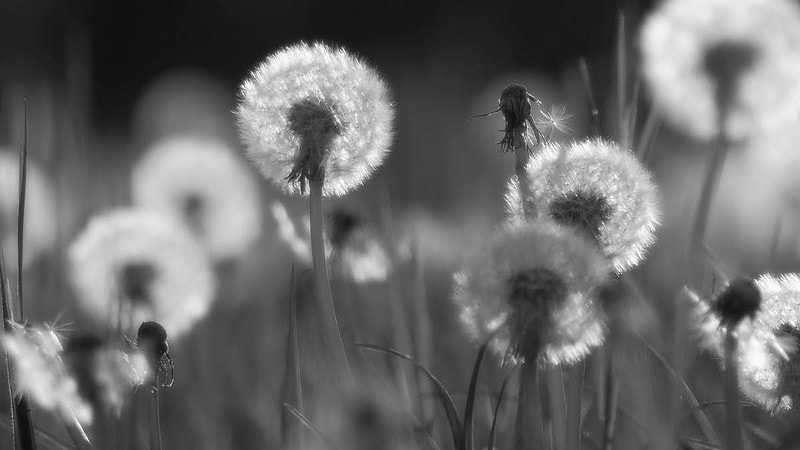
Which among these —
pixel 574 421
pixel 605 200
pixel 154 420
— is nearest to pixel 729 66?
pixel 605 200

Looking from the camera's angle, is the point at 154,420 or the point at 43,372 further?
the point at 154,420

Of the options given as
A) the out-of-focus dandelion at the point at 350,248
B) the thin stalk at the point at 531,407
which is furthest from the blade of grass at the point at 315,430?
the out-of-focus dandelion at the point at 350,248

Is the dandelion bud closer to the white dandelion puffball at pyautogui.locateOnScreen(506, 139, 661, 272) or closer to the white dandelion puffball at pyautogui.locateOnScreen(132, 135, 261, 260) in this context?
the white dandelion puffball at pyautogui.locateOnScreen(506, 139, 661, 272)

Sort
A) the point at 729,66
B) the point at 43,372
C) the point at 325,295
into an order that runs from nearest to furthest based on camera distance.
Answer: the point at 43,372 → the point at 325,295 → the point at 729,66

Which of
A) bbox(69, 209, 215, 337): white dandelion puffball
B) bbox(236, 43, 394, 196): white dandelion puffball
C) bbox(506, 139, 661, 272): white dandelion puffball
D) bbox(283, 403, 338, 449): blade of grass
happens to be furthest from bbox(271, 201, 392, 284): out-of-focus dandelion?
bbox(283, 403, 338, 449): blade of grass

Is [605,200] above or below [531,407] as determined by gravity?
above

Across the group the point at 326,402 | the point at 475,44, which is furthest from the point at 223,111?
the point at 326,402

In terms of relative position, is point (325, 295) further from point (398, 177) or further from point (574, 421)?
point (398, 177)
